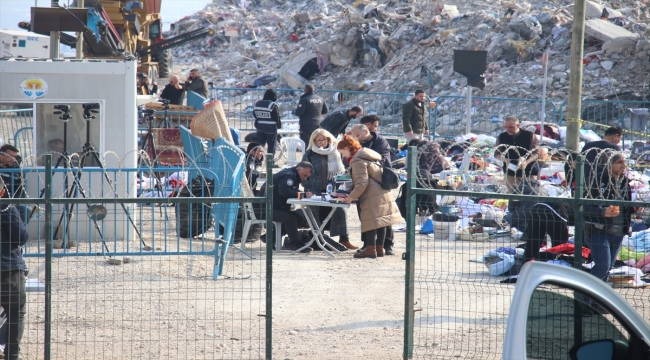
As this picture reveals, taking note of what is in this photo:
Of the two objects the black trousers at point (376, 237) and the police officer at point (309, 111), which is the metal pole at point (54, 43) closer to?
the black trousers at point (376, 237)

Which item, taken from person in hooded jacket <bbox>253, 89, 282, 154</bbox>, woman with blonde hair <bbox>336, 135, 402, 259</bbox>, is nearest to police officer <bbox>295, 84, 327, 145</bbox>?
person in hooded jacket <bbox>253, 89, 282, 154</bbox>

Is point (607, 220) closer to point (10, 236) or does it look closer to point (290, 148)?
point (10, 236)

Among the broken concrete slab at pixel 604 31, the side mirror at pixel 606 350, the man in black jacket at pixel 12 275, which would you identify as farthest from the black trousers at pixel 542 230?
the broken concrete slab at pixel 604 31

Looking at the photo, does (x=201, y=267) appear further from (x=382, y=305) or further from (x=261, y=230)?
(x=382, y=305)

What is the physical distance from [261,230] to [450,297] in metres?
3.15

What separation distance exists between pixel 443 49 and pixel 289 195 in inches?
715

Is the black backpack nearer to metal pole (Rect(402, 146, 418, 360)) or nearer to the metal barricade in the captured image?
the metal barricade

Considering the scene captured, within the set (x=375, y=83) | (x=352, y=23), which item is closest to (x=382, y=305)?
(x=375, y=83)

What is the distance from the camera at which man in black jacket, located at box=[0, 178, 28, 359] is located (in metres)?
5.37

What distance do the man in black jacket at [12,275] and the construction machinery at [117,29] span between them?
487 cm

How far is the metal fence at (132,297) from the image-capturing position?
5.54m

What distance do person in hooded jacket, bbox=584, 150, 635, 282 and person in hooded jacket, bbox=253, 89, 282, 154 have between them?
825 cm

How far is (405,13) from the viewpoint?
29.9 metres

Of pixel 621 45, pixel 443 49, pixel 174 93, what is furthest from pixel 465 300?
pixel 443 49
